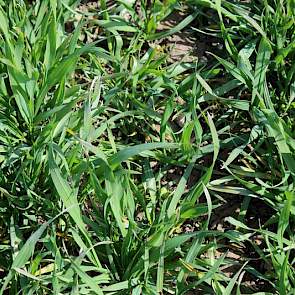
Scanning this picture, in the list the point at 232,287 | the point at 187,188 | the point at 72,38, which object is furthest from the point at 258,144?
the point at 72,38

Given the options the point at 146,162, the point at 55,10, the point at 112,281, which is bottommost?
the point at 112,281

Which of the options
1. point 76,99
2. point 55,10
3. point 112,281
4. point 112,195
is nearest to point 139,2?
point 55,10

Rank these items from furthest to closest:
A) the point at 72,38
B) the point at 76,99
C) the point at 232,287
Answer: the point at 72,38 → the point at 76,99 → the point at 232,287

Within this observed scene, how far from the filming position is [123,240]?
6.20 feet

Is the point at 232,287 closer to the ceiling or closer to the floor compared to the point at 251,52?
closer to the floor

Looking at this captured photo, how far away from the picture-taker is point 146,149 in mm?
1839

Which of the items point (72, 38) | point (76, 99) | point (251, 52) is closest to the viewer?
point (76, 99)

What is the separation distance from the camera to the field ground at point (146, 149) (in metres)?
1.86

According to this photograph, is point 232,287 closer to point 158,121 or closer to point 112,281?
point 112,281

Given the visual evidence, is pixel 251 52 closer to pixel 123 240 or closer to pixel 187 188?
pixel 187 188

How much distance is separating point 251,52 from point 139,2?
40cm

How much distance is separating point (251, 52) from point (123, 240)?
0.73 meters

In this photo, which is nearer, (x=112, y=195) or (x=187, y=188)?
(x=112, y=195)

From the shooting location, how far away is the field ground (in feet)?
6.09
